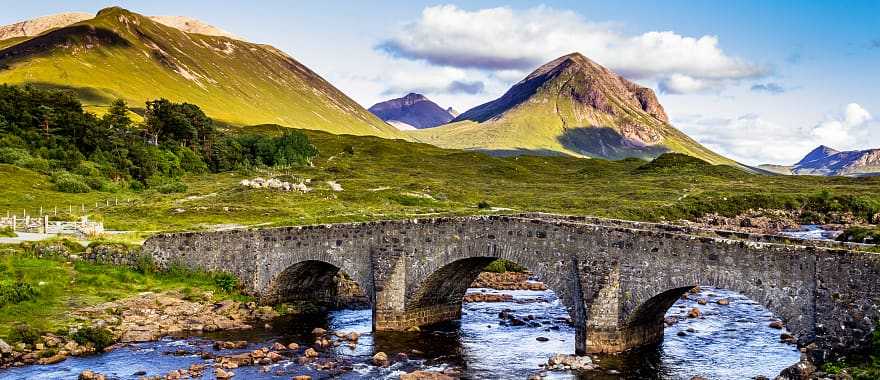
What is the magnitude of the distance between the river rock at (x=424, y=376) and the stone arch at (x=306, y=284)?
A: 13357mm

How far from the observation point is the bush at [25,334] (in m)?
36.7

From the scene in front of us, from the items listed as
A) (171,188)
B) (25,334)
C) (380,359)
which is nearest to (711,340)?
(380,359)

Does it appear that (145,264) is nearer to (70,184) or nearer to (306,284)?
(306,284)

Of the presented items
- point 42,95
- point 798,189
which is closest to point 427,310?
point 42,95

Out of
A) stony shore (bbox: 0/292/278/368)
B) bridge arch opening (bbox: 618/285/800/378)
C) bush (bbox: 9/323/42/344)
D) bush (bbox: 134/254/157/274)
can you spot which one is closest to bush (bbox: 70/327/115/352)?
stony shore (bbox: 0/292/278/368)

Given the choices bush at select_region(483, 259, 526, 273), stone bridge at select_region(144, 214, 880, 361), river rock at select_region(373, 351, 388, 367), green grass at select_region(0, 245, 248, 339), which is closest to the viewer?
stone bridge at select_region(144, 214, 880, 361)

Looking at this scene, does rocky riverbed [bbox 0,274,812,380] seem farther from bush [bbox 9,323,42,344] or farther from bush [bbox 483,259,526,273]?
bush [bbox 483,259,526,273]

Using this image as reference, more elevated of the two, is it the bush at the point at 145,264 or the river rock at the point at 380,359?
the bush at the point at 145,264

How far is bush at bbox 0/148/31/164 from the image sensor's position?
9106cm

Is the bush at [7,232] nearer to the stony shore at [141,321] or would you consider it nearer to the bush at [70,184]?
the stony shore at [141,321]

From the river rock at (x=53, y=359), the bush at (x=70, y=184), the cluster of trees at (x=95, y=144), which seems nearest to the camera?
the river rock at (x=53, y=359)

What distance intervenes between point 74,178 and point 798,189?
364 ft

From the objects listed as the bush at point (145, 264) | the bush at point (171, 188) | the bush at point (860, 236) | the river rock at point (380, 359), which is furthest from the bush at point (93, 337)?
the bush at point (860, 236)

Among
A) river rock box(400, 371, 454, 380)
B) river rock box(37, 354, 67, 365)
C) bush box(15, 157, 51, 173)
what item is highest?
bush box(15, 157, 51, 173)
